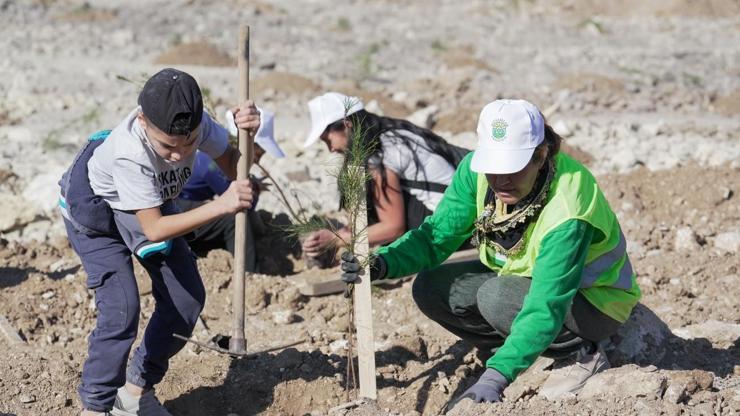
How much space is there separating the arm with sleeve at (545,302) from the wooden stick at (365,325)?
1.86 feet

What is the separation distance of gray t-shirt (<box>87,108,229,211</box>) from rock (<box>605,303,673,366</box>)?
2.06 m

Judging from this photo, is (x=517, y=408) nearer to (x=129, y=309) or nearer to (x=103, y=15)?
(x=129, y=309)

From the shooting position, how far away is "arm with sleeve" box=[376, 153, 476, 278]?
13.1 ft

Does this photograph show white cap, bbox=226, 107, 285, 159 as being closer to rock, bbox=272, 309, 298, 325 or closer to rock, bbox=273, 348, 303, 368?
rock, bbox=272, 309, 298, 325

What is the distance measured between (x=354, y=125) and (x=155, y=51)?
31.4 ft

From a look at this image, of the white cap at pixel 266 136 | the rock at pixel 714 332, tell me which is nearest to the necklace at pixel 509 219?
the rock at pixel 714 332

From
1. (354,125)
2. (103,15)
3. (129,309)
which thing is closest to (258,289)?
(354,125)

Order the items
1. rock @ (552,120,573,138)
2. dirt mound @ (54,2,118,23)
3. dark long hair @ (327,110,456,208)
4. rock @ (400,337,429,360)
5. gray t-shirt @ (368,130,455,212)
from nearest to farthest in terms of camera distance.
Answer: rock @ (400,337,429,360) < dark long hair @ (327,110,456,208) < gray t-shirt @ (368,130,455,212) < rock @ (552,120,573,138) < dirt mound @ (54,2,118,23)

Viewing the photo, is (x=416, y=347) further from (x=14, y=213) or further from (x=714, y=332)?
(x=14, y=213)

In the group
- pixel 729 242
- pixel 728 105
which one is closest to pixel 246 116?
pixel 729 242

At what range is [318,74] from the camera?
40.8 feet

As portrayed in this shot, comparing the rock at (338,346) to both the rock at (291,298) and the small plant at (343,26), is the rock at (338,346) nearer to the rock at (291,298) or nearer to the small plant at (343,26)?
the rock at (291,298)

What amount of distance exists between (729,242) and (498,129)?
9.98 feet

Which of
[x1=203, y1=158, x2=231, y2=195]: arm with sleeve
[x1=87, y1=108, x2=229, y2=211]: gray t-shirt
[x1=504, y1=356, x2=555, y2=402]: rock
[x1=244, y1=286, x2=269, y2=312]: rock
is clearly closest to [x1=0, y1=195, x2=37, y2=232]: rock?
[x1=203, y1=158, x2=231, y2=195]: arm with sleeve
